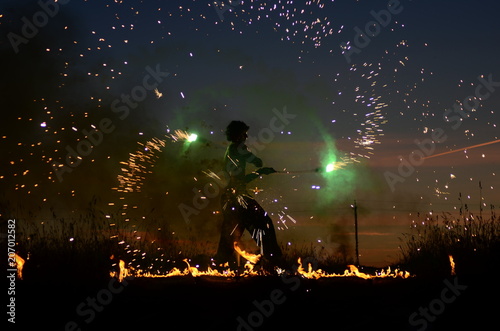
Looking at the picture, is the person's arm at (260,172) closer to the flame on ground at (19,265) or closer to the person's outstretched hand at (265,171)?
the person's outstretched hand at (265,171)

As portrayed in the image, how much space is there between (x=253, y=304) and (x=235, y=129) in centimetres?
422

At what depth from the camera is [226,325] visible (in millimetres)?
6238

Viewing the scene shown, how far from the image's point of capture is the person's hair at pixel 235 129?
10.3 meters

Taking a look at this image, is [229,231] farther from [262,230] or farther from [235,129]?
[235,129]

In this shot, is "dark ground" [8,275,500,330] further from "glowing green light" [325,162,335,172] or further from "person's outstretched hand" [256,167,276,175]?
"glowing green light" [325,162,335,172]

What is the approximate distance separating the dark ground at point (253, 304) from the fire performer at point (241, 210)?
2.88m

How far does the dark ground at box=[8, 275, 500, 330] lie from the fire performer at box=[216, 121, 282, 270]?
114 inches

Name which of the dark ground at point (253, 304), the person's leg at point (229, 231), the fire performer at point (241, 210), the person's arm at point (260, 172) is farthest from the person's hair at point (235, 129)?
the dark ground at point (253, 304)

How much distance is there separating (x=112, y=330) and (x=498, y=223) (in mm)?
7227

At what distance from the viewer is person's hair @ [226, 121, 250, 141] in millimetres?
10336

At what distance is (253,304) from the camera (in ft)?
22.2

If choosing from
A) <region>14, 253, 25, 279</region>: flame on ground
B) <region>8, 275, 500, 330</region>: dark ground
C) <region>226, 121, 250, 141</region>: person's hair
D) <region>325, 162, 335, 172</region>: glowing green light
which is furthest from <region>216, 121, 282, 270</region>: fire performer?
<region>14, 253, 25, 279</region>: flame on ground

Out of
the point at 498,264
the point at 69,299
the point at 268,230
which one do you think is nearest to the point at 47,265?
the point at 69,299

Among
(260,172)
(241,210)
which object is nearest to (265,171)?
(260,172)
